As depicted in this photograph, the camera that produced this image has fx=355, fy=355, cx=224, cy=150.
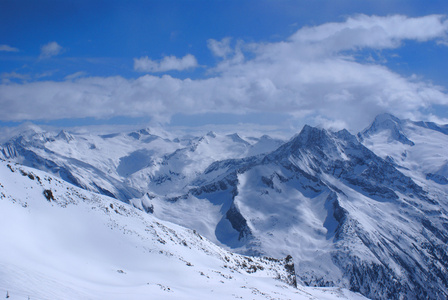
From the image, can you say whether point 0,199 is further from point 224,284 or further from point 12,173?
point 224,284

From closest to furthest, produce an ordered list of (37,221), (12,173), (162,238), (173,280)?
(173,280)
(37,221)
(12,173)
(162,238)

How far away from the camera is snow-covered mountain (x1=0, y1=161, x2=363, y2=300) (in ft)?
147

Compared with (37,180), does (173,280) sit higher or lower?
lower

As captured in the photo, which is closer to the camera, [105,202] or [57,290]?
[57,290]

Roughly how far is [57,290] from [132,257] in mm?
33261

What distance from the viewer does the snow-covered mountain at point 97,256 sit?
44.9m

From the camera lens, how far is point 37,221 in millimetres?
69375

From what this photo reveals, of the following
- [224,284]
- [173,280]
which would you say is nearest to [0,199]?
[173,280]

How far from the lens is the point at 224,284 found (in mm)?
64500

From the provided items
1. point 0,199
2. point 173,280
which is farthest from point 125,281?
point 0,199

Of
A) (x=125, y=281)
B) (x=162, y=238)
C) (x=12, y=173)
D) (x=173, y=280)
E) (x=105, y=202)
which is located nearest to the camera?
(x=125, y=281)

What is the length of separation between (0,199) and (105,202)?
102 ft

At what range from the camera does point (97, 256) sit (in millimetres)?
66500

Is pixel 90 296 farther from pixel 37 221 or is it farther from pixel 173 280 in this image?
pixel 37 221
